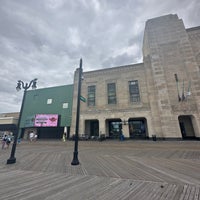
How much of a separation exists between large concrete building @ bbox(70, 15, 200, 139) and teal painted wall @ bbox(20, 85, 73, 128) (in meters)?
2.13

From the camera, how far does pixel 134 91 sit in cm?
2197

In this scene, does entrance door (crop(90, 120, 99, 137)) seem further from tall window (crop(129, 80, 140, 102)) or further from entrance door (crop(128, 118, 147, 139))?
tall window (crop(129, 80, 140, 102))

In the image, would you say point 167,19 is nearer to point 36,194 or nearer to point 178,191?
point 178,191

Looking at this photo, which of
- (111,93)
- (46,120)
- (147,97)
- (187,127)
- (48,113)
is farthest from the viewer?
(48,113)

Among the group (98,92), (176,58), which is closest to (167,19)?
(176,58)

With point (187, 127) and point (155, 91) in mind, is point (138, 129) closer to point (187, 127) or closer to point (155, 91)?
point (187, 127)

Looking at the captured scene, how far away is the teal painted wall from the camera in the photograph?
25.3 metres

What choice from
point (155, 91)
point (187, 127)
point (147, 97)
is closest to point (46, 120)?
point (147, 97)

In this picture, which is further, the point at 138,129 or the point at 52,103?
the point at 52,103

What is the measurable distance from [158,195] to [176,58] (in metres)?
23.3

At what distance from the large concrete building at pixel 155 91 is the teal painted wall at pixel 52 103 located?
7.00ft


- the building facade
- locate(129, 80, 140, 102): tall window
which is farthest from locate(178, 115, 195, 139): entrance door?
the building facade

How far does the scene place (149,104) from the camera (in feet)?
66.5

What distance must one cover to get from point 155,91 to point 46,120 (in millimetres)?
23701
